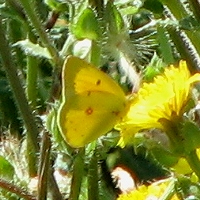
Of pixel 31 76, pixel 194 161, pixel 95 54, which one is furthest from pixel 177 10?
pixel 31 76

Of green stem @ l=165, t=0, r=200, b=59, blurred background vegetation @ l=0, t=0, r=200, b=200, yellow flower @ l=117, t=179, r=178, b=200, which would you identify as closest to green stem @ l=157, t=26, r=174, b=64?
blurred background vegetation @ l=0, t=0, r=200, b=200

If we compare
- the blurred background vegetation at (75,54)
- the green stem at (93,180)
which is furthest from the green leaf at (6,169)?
the green stem at (93,180)

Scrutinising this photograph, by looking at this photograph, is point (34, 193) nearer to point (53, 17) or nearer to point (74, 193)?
point (74, 193)

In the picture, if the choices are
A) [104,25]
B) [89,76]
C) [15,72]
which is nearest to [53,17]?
[15,72]

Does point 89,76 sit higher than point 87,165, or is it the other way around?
point 89,76

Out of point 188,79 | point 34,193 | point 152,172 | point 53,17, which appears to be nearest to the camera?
point 188,79

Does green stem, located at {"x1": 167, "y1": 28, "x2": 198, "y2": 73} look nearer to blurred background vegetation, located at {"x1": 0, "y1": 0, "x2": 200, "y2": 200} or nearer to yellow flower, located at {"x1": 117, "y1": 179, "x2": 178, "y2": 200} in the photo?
blurred background vegetation, located at {"x1": 0, "y1": 0, "x2": 200, "y2": 200}

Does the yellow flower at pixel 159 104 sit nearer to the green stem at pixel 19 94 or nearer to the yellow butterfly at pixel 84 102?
the yellow butterfly at pixel 84 102
